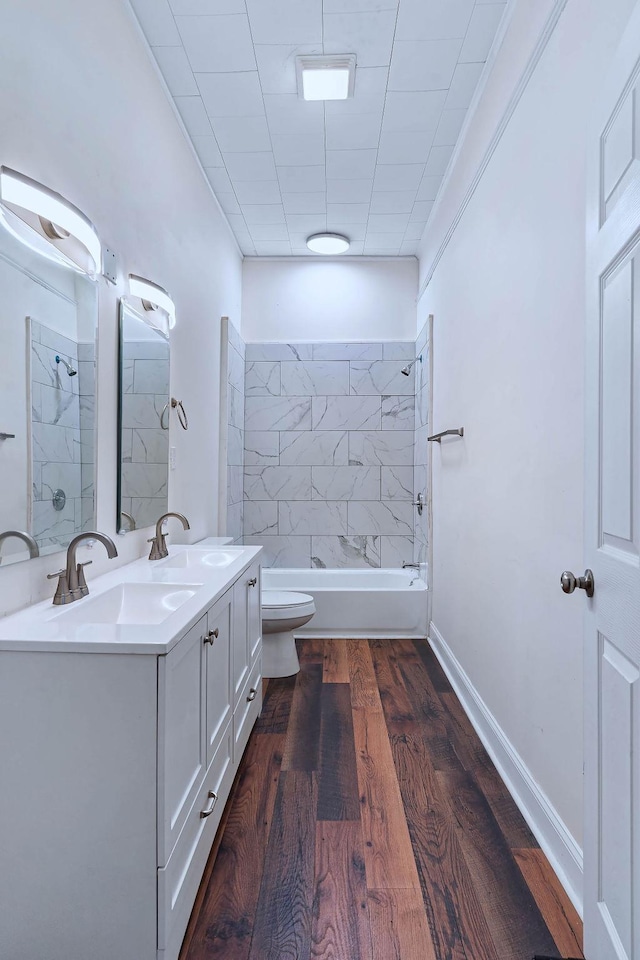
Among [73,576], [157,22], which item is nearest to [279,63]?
[157,22]

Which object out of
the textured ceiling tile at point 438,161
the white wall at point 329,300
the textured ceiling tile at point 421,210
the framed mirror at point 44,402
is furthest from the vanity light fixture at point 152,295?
the white wall at point 329,300

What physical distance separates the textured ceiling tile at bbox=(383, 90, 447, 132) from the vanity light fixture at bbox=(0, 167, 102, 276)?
1625 millimetres

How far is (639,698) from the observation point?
3.04ft

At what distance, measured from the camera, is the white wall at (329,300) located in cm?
429

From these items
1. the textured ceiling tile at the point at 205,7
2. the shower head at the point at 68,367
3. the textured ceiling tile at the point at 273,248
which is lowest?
the shower head at the point at 68,367

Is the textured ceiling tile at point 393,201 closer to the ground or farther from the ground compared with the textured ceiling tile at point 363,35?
farther from the ground

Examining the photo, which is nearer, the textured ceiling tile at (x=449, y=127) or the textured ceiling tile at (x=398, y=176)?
the textured ceiling tile at (x=449, y=127)

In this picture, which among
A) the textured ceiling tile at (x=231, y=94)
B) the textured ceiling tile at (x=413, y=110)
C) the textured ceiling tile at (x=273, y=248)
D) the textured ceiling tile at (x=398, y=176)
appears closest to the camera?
the textured ceiling tile at (x=231, y=94)

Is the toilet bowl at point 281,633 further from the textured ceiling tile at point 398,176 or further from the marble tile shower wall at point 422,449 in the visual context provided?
the textured ceiling tile at point 398,176

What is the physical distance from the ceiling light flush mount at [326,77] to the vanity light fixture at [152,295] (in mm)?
1072

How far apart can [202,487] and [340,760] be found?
164 centimetres

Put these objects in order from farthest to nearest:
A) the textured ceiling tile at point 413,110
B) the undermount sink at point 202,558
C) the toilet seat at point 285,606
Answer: the toilet seat at point 285,606, the textured ceiling tile at point 413,110, the undermount sink at point 202,558

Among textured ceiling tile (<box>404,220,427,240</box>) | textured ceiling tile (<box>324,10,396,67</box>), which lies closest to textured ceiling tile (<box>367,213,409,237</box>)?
textured ceiling tile (<box>404,220,427,240</box>)

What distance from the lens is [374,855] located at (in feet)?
5.04
